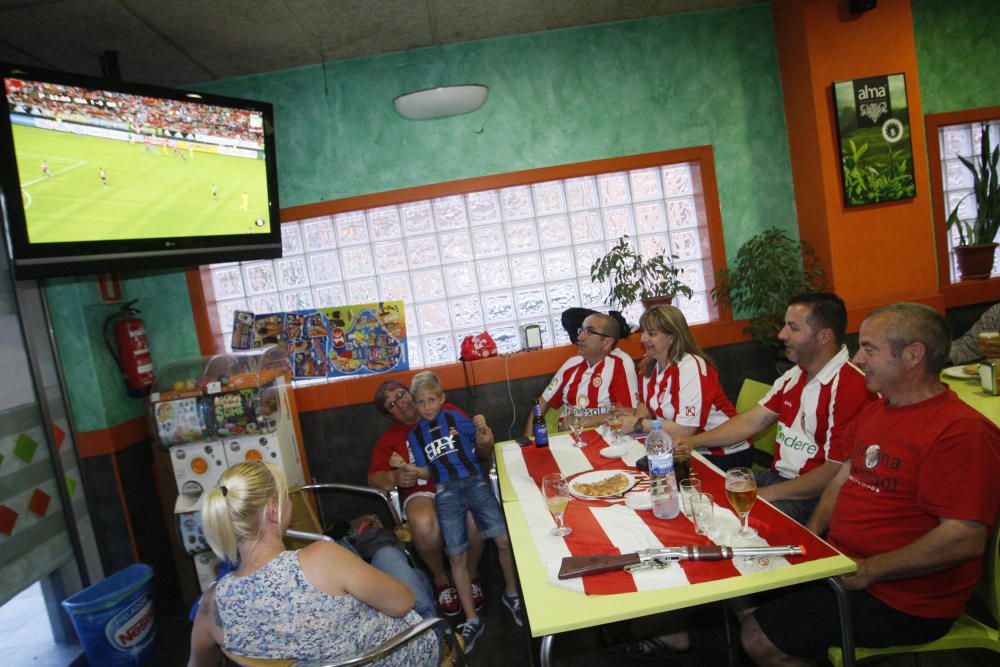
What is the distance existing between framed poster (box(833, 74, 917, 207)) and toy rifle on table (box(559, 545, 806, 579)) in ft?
11.0

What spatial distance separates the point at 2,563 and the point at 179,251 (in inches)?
71.4

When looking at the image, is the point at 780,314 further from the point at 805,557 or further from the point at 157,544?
the point at 157,544

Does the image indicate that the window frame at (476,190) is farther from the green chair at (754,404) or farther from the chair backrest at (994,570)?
the chair backrest at (994,570)

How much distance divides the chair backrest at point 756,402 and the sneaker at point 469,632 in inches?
66.4

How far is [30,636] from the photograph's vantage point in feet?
11.1

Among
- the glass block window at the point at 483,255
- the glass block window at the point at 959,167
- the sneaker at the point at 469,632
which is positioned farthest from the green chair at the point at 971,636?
the glass block window at the point at 959,167

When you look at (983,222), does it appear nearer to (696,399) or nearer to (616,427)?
(696,399)

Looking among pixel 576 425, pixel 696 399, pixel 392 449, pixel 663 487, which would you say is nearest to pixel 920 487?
pixel 663 487

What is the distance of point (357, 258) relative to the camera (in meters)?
4.53

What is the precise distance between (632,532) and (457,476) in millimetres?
1525

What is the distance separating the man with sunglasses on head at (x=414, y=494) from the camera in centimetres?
313

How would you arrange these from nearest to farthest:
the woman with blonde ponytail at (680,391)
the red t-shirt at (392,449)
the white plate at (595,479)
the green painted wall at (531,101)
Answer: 1. the white plate at (595,479)
2. the woman with blonde ponytail at (680,391)
3. the red t-shirt at (392,449)
4. the green painted wall at (531,101)

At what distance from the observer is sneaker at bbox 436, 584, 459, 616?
317 centimetres

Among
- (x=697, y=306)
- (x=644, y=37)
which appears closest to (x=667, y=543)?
(x=697, y=306)
